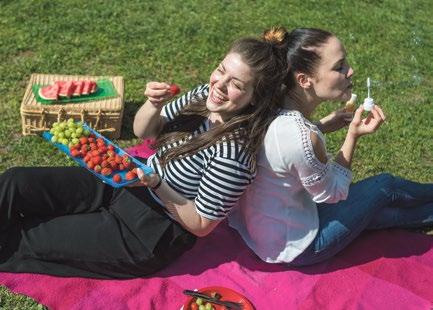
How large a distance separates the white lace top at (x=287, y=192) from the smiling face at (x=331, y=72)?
0.76 ft

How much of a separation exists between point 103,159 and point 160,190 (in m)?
0.40

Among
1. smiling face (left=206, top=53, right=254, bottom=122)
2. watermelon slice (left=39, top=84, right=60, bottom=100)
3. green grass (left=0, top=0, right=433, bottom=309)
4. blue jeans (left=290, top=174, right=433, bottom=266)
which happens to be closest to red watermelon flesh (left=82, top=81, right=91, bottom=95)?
watermelon slice (left=39, top=84, right=60, bottom=100)

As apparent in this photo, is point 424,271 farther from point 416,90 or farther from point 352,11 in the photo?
point 352,11

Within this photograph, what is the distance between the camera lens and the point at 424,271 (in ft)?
12.3

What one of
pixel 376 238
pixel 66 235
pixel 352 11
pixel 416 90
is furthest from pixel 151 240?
pixel 352 11

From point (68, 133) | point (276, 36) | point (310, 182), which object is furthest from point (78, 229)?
point (276, 36)

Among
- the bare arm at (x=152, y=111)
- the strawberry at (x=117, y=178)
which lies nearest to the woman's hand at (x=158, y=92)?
the bare arm at (x=152, y=111)

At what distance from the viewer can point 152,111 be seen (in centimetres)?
336

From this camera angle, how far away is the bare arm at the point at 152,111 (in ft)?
10.6

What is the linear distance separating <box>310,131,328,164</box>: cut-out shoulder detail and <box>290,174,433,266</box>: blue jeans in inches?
22.2

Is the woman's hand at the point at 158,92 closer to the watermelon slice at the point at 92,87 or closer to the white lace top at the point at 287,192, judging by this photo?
the white lace top at the point at 287,192

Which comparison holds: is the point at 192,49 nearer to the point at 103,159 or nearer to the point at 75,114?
the point at 75,114

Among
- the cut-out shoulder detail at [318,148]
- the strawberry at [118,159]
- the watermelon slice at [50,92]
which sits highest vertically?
the cut-out shoulder detail at [318,148]

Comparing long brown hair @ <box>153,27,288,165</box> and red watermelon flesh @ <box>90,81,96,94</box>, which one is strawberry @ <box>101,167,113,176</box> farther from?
red watermelon flesh @ <box>90,81,96,94</box>
